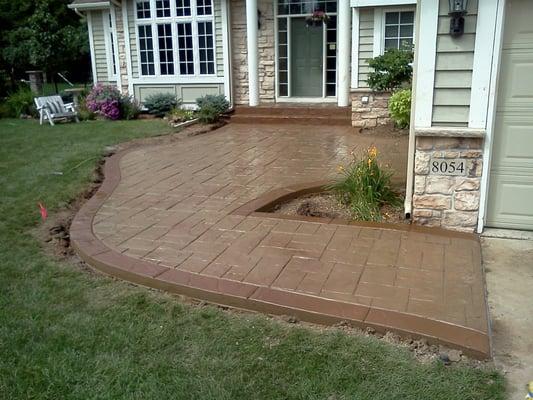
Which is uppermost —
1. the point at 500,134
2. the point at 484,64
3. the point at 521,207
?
the point at 484,64

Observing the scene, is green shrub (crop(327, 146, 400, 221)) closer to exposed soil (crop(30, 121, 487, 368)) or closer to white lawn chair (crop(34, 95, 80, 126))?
exposed soil (crop(30, 121, 487, 368))

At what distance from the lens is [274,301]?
11.3 feet

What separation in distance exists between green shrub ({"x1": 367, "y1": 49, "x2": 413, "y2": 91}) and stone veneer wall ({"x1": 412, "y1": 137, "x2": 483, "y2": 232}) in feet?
19.2

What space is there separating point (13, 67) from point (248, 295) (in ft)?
77.5

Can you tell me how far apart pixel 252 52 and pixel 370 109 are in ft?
11.5

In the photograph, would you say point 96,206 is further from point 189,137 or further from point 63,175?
point 189,137

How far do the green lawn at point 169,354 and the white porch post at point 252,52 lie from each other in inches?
375

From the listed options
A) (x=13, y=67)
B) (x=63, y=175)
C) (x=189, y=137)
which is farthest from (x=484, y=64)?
(x=13, y=67)

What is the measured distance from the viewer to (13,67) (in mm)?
23375

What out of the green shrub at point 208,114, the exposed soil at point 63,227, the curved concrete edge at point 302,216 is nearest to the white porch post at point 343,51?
the green shrub at point 208,114

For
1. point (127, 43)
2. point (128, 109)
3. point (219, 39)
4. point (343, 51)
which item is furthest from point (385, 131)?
point (127, 43)

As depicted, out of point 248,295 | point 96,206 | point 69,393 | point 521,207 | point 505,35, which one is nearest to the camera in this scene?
point 69,393

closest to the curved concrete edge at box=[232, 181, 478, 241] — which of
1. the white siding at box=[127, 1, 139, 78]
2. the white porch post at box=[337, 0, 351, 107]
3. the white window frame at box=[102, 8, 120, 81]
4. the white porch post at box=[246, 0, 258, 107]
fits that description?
the white porch post at box=[337, 0, 351, 107]

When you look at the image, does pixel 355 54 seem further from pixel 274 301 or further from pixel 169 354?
pixel 169 354
